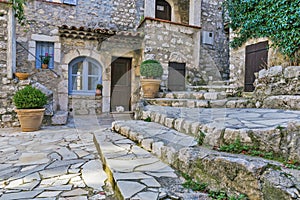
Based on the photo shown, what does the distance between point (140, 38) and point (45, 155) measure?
465 cm

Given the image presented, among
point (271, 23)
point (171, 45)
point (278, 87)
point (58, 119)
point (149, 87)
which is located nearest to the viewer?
point (278, 87)

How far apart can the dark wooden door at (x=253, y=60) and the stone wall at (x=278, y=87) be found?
1.64 metres

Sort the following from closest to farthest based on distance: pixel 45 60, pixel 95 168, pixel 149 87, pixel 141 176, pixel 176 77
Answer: pixel 141 176
pixel 95 168
pixel 149 87
pixel 45 60
pixel 176 77

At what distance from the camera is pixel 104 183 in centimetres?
184

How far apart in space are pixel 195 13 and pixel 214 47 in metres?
1.50

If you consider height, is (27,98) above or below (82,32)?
below

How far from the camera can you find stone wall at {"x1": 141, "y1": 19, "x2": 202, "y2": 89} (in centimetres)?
612

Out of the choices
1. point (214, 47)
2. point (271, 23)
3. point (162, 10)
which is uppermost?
point (162, 10)

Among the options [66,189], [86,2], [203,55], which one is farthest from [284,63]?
[86,2]

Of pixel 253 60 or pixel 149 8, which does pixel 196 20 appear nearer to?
pixel 149 8

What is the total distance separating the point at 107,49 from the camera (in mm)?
6684

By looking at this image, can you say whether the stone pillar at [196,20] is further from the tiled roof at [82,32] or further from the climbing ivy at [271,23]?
the tiled roof at [82,32]

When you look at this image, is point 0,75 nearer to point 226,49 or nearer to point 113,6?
point 113,6

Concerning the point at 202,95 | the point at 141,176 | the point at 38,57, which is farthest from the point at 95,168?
the point at 38,57
